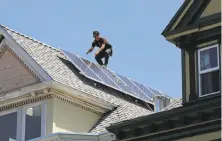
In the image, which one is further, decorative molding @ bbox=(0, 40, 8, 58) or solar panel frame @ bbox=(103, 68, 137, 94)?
solar panel frame @ bbox=(103, 68, 137, 94)

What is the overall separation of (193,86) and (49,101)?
625cm

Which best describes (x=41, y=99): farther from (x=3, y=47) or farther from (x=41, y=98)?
(x=3, y=47)

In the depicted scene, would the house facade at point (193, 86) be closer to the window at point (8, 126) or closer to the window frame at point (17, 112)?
the window frame at point (17, 112)

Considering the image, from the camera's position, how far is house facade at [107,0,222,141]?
26.5 m

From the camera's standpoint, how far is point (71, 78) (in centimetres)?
3381

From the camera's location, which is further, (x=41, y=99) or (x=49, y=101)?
(x=41, y=99)

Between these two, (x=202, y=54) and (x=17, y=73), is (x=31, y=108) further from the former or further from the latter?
(x=202, y=54)

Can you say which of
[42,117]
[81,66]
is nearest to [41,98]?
[42,117]

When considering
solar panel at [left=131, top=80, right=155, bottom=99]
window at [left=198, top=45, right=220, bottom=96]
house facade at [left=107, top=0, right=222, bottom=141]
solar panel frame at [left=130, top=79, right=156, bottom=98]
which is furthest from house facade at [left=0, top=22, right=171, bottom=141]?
window at [left=198, top=45, right=220, bottom=96]

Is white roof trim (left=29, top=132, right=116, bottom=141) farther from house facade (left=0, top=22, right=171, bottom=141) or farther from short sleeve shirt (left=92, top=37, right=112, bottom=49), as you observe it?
short sleeve shirt (left=92, top=37, right=112, bottom=49)

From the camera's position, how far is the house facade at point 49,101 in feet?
105

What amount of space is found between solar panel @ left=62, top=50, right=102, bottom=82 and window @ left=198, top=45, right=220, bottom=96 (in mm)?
7437

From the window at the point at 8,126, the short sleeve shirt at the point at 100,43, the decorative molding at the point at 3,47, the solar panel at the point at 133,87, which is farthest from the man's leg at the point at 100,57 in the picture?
the window at the point at 8,126

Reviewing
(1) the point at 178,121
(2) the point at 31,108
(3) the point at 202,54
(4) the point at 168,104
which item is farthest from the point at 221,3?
(2) the point at 31,108
